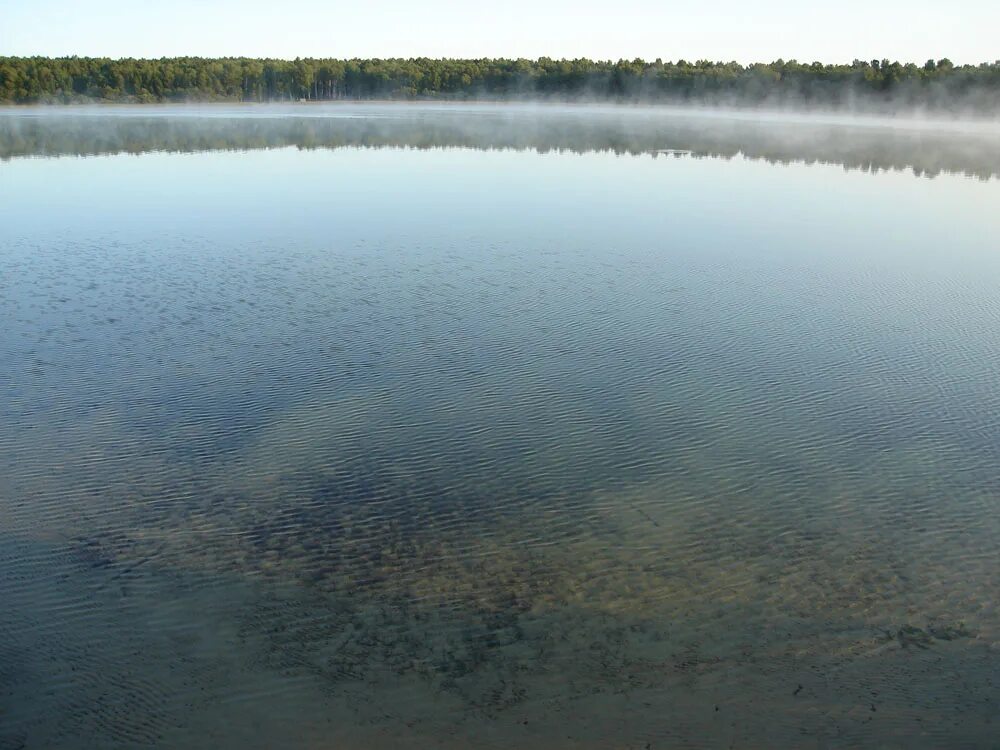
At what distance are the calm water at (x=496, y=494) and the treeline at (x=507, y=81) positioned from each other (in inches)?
3166

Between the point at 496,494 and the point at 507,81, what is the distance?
121208 millimetres

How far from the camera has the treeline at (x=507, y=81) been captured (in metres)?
87.5

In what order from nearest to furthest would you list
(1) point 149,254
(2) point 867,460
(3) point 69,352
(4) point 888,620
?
(4) point 888,620
(2) point 867,460
(3) point 69,352
(1) point 149,254

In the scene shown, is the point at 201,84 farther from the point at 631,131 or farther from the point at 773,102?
the point at 773,102

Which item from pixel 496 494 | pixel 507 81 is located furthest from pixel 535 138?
pixel 507 81

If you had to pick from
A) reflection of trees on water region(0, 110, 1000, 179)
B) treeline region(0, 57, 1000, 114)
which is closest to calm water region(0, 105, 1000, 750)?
→ reflection of trees on water region(0, 110, 1000, 179)

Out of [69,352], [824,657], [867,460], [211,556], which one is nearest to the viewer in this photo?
[824,657]

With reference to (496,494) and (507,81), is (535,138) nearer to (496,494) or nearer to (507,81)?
(496,494)

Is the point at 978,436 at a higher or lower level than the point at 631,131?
lower

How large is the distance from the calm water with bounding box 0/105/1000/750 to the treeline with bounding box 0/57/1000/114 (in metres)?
80.4

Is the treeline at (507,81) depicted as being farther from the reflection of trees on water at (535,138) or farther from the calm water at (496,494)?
the calm water at (496,494)

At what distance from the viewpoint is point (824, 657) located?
6754 mm

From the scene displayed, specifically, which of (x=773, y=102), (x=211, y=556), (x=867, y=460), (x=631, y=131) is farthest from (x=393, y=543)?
(x=773, y=102)

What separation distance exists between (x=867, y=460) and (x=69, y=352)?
12.1 metres
